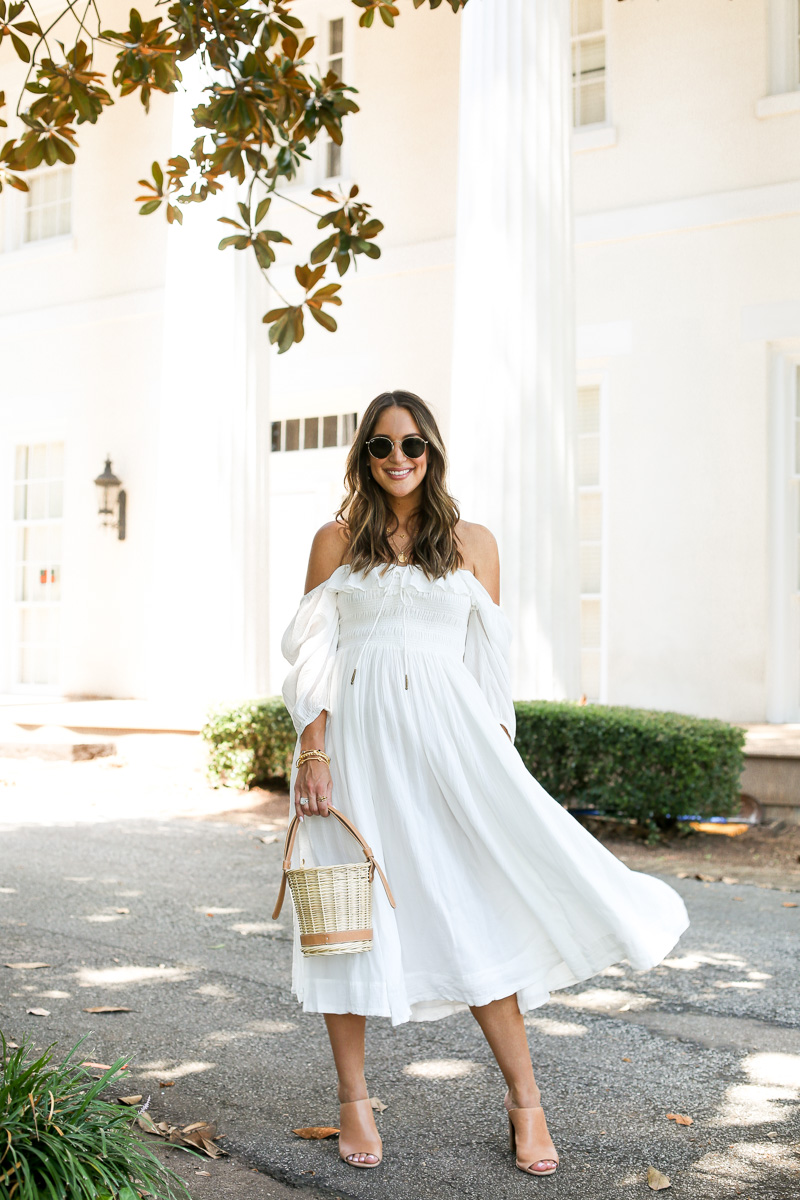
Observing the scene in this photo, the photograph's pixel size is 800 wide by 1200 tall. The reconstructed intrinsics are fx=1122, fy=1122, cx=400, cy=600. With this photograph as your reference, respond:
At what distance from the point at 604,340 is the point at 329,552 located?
7271mm

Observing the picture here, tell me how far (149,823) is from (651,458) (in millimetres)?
5055

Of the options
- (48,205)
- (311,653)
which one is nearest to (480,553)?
(311,653)

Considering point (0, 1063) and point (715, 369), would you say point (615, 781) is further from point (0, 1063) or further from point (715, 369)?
point (0, 1063)

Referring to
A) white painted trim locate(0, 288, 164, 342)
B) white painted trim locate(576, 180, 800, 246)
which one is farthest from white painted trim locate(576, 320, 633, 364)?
white painted trim locate(0, 288, 164, 342)

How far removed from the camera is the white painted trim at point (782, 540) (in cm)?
905

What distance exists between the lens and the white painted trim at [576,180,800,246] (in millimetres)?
8914

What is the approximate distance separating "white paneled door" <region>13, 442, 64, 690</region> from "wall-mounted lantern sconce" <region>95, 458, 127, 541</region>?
90 cm

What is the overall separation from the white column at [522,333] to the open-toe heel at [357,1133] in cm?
475

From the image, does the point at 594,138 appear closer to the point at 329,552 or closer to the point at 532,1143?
the point at 329,552

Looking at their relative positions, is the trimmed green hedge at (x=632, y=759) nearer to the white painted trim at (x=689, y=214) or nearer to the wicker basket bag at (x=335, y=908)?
the wicker basket bag at (x=335, y=908)

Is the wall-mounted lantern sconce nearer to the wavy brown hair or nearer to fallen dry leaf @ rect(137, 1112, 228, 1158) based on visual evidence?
the wavy brown hair

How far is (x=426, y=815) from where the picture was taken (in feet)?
8.91

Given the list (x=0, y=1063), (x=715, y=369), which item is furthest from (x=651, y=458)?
(x=0, y=1063)

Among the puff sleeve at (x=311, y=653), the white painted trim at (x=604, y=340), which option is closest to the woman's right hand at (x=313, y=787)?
the puff sleeve at (x=311, y=653)
